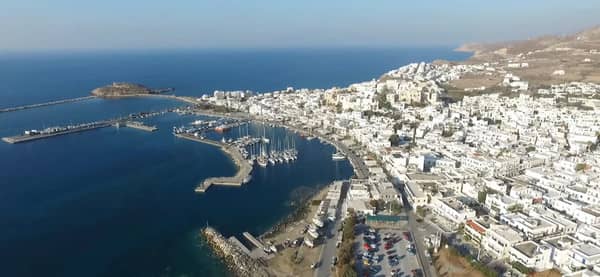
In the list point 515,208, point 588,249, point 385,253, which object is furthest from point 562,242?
point 385,253

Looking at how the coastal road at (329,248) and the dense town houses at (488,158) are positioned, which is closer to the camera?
the coastal road at (329,248)

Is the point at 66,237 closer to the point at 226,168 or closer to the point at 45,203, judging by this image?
the point at 45,203

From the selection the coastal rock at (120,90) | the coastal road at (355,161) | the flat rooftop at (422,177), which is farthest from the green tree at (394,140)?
the coastal rock at (120,90)

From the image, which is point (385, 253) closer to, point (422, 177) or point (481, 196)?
point (481, 196)

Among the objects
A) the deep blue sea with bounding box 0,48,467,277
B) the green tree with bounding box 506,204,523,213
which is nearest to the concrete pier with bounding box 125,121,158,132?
the deep blue sea with bounding box 0,48,467,277

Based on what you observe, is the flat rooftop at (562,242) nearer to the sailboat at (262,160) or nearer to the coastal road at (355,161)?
the coastal road at (355,161)
